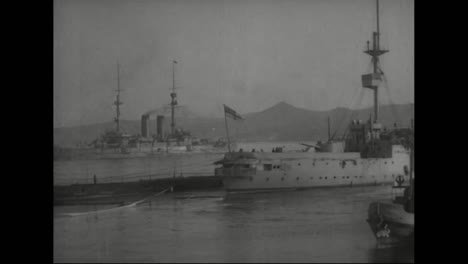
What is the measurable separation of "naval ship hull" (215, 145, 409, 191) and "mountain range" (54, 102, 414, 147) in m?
1.03

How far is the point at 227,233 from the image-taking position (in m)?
8.38

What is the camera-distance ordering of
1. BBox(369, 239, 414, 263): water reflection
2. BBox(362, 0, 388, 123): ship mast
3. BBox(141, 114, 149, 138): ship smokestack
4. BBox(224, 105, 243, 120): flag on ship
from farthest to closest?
BBox(141, 114, 149, 138): ship smokestack, BBox(224, 105, 243, 120): flag on ship, BBox(362, 0, 388, 123): ship mast, BBox(369, 239, 414, 263): water reflection

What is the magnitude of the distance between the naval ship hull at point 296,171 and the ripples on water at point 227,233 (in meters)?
1.42

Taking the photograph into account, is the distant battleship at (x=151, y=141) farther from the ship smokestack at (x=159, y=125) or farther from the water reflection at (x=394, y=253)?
the water reflection at (x=394, y=253)

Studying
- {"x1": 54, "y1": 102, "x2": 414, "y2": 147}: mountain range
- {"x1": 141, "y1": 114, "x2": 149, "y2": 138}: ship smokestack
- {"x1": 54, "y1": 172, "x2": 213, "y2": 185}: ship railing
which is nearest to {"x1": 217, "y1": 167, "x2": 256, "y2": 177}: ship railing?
{"x1": 54, "y1": 172, "x2": 213, "y2": 185}: ship railing

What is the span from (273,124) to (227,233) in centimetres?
254

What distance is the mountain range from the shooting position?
945 centimetres

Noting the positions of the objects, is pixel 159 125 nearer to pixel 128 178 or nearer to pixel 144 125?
pixel 144 125

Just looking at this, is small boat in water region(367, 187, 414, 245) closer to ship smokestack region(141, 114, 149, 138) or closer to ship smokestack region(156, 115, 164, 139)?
ship smokestack region(156, 115, 164, 139)

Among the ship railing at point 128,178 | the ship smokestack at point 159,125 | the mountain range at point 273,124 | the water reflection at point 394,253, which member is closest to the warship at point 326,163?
the mountain range at point 273,124
